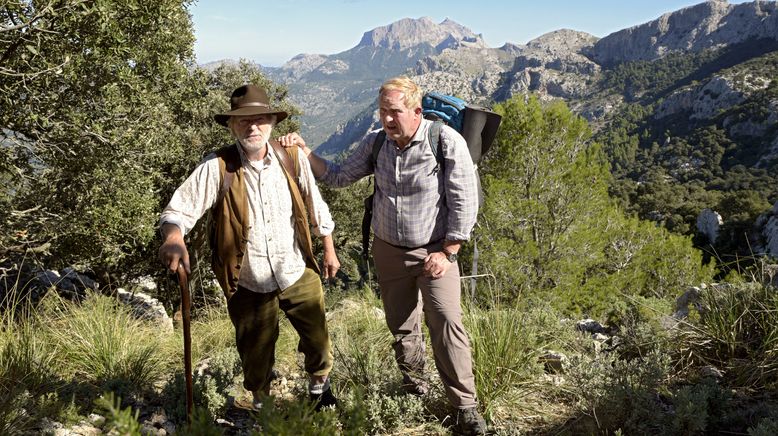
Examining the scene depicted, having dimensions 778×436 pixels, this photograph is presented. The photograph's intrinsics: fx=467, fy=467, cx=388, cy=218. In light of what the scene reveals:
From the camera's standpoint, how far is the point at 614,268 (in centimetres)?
1672

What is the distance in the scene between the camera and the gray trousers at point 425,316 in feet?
9.40

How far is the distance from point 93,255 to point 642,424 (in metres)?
8.76

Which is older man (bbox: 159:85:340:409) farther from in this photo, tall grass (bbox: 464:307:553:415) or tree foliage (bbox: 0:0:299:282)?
tree foliage (bbox: 0:0:299:282)

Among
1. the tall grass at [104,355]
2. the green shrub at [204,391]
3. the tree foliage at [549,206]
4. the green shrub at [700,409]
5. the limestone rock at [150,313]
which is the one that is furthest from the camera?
the tree foliage at [549,206]

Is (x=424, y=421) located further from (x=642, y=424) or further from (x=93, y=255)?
(x=93, y=255)

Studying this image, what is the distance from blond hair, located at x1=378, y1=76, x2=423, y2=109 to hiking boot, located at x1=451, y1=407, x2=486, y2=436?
190 cm

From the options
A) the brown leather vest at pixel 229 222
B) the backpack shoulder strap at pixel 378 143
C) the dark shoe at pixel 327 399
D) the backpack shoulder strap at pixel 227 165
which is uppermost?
the backpack shoulder strap at pixel 378 143

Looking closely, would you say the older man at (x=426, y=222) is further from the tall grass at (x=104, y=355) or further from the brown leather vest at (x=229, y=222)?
the tall grass at (x=104, y=355)

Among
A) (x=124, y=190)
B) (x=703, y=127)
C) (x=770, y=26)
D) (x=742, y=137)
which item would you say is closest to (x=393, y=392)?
(x=124, y=190)

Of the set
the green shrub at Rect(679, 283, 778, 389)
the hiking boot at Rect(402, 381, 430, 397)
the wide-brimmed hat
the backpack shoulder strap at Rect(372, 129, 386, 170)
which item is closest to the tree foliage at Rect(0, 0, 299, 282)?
the wide-brimmed hat

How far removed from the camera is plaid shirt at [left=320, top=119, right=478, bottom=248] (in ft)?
9.38

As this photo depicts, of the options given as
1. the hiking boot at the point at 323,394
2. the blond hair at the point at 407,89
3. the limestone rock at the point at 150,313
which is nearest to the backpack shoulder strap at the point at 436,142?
the blond hair at the point at 407,89

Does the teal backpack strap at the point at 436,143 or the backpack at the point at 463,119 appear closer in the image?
the teal backpack strap at the point at 436,143

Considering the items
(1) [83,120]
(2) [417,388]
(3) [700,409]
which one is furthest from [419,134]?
(1) [83,120]
